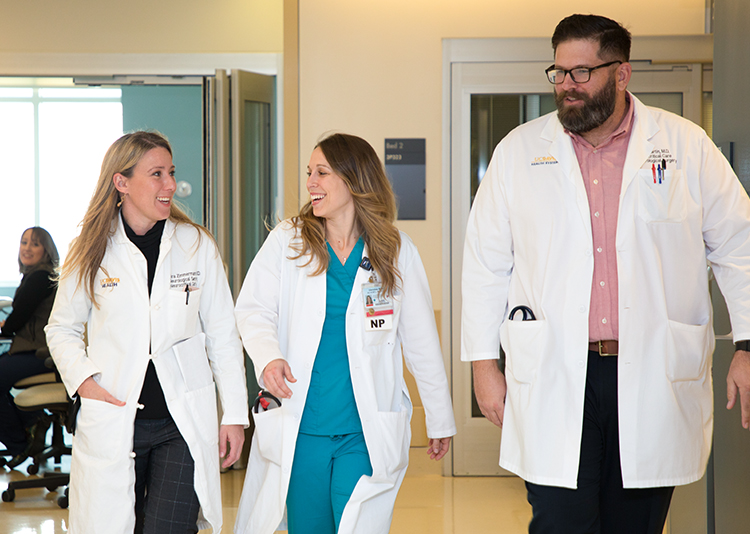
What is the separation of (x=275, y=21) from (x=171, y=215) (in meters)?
3.85

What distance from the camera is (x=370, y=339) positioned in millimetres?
2262

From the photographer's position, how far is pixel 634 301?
6.43ft

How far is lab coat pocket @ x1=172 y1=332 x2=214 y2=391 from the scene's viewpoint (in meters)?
2.27

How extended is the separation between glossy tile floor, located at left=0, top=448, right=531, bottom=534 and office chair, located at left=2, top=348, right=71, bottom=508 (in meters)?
0.08

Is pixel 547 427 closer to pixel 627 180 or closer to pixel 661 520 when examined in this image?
pixel 661 520

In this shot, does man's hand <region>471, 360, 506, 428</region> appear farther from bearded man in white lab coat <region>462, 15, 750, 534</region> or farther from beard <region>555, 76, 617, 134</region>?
beard <region>555, 76, 617, 134</region>

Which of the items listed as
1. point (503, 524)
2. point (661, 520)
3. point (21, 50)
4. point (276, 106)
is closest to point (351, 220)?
point (661, 520)

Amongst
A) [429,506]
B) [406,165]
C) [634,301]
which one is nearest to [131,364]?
[634,301]

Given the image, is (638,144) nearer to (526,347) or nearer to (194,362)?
(526,347)

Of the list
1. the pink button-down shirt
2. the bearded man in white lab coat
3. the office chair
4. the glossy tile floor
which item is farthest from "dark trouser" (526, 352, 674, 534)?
the office chair

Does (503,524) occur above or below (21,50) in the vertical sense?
below

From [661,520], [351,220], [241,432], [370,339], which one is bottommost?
[661,520]

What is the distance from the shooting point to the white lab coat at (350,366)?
220 centimetres

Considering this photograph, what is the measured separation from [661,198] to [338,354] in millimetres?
1055
